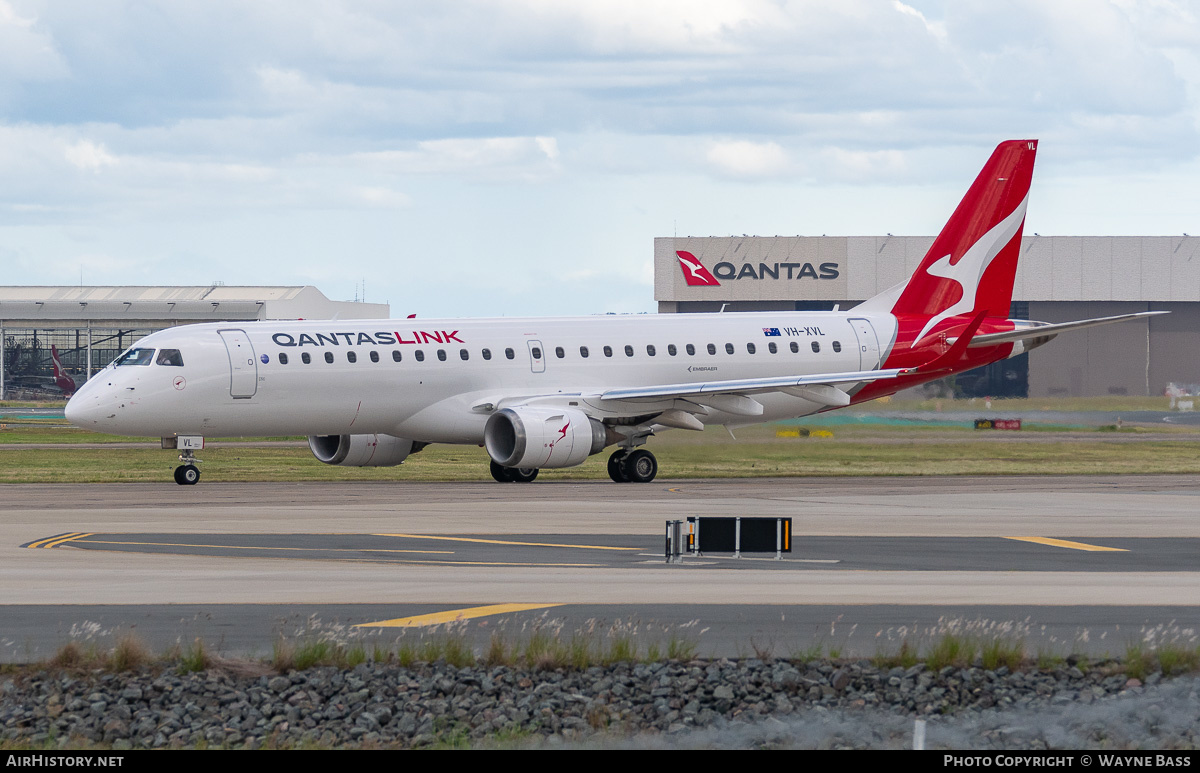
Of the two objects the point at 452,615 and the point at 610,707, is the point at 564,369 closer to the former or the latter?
the point at 452,615

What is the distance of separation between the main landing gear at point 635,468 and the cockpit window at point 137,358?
1176 centimetres

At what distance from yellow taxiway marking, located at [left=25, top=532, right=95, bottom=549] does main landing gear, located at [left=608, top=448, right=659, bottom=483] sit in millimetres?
17145

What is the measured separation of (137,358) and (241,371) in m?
2.48

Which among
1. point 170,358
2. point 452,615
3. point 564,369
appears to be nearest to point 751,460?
point 564,369

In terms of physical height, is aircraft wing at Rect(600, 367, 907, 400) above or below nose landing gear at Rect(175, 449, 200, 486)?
above

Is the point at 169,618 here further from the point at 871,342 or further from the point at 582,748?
the point at 871,342

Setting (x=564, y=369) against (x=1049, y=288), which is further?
(x=1049, y=288)

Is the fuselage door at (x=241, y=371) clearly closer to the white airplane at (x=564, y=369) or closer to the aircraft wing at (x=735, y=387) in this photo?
the white airplane at (x=564, y=369)

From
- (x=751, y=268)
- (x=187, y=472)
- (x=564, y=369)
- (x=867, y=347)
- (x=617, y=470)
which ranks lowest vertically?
(x=617, y=470)

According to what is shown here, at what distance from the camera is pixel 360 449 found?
42.1 m

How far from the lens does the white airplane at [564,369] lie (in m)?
37.8

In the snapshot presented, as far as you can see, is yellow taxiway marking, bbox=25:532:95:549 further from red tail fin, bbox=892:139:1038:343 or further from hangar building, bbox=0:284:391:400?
hangar building, bbox=0:284:391:400

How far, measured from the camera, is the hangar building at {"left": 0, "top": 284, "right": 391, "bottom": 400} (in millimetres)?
114062

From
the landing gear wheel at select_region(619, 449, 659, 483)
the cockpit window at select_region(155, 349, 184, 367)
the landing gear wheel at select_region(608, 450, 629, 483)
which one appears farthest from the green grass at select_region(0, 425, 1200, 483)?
the cockpit window at select_region(155, 349, 184, 367)
